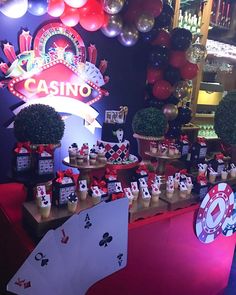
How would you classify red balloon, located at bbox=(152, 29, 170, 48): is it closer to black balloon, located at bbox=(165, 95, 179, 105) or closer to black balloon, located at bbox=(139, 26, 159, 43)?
black balloon, located at bbox=(139, 26, 159, 43)

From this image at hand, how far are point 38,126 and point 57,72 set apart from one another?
5.20ft

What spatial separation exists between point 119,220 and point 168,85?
104 inches

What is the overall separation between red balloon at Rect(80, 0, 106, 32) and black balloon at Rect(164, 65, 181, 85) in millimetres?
1147

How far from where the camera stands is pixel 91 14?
2916 millimetres

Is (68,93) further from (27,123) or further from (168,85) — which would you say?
(27,123)

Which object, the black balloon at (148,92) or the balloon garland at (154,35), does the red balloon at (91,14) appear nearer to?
the balloon garland at (154,35)

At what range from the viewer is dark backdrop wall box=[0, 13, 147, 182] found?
2.97m

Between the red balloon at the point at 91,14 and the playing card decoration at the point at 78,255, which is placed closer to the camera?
the playing card decoration at the point at 78,255

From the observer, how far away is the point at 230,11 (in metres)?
4.85

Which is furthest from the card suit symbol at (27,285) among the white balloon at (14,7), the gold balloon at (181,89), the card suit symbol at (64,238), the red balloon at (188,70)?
the red balloon at (188,70)

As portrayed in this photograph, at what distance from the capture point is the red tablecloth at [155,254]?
1.54 metres

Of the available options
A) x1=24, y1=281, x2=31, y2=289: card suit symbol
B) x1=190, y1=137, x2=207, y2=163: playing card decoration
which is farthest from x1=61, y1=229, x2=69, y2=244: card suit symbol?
x1=190, y1=137, x2=207, y2=163: playing card decoration

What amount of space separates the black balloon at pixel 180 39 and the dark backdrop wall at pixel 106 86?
476 mm

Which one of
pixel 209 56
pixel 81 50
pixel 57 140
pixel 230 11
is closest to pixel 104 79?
pixel 81 50
